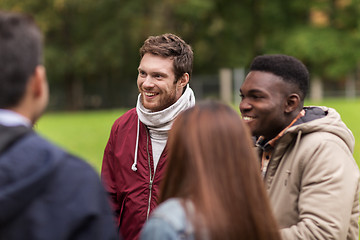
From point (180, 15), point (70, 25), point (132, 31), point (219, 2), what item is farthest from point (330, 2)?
point (70, 25)

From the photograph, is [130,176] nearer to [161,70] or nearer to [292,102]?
[161,70]

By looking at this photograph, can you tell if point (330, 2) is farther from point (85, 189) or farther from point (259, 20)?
point (85, 189)

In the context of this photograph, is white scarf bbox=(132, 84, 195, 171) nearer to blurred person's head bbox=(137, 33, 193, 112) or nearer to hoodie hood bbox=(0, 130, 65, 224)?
blurred person's head bbox=(137, 33, 193, 112)

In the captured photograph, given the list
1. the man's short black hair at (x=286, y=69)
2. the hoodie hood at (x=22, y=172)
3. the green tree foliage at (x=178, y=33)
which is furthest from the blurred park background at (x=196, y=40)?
the hoodie hood at (x=22, y=172)

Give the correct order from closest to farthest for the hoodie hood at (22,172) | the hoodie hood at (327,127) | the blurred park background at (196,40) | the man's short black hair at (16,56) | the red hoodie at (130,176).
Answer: the hoodie hood at (22,172), the man's short black hair at (16,56), the hoodie hood at (327,127), the red hoodie at (130,176), the blurred park background at (196,40)

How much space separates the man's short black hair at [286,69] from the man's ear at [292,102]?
2.2 inches

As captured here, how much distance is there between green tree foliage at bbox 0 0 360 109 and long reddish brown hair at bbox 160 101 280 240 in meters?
30.4

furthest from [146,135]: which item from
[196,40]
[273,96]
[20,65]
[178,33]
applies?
[196,40]

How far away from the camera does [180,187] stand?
1.90 metres

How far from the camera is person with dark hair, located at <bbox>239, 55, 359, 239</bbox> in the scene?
2469 millimetres

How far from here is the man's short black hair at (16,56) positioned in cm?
171

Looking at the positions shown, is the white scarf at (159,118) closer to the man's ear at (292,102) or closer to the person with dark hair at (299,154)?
the person with dark hair at (299,154)

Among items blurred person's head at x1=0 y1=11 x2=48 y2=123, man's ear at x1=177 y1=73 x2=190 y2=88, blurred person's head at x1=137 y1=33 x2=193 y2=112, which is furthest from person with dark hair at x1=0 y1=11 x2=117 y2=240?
man's ear at x1=177 y1=73 x2=190 y2=88

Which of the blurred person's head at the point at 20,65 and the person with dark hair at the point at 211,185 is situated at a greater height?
the blurred person's head at the point at 20,65
